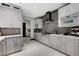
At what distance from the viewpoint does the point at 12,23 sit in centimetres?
352

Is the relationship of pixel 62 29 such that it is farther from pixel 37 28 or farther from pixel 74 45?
pixel 37 28

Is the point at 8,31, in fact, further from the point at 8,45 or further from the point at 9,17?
the point at 8,45

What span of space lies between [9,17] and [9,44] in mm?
1361

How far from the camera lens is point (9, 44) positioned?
295 centimetres

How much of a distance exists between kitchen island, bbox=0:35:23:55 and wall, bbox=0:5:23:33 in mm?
671

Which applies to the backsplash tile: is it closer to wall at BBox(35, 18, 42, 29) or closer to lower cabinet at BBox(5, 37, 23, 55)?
lower cabinet at BBox(5, 37, 23, 55)

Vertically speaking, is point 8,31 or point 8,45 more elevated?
point 8,31

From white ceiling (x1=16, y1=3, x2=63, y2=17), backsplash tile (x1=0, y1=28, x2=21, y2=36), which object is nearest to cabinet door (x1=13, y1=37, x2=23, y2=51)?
backsplash tile (x1=0, y1=28, x2=21, y2=36)

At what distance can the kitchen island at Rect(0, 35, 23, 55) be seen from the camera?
8.56 ft

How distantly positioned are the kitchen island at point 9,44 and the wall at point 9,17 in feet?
2.20

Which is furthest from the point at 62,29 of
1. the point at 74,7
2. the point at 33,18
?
the point at 33,18

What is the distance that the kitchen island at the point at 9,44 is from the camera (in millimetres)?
2608

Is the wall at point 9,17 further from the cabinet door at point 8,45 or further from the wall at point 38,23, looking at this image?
the wall at point 38,23

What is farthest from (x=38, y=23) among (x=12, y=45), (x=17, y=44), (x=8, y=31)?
(x=12, y=45)
